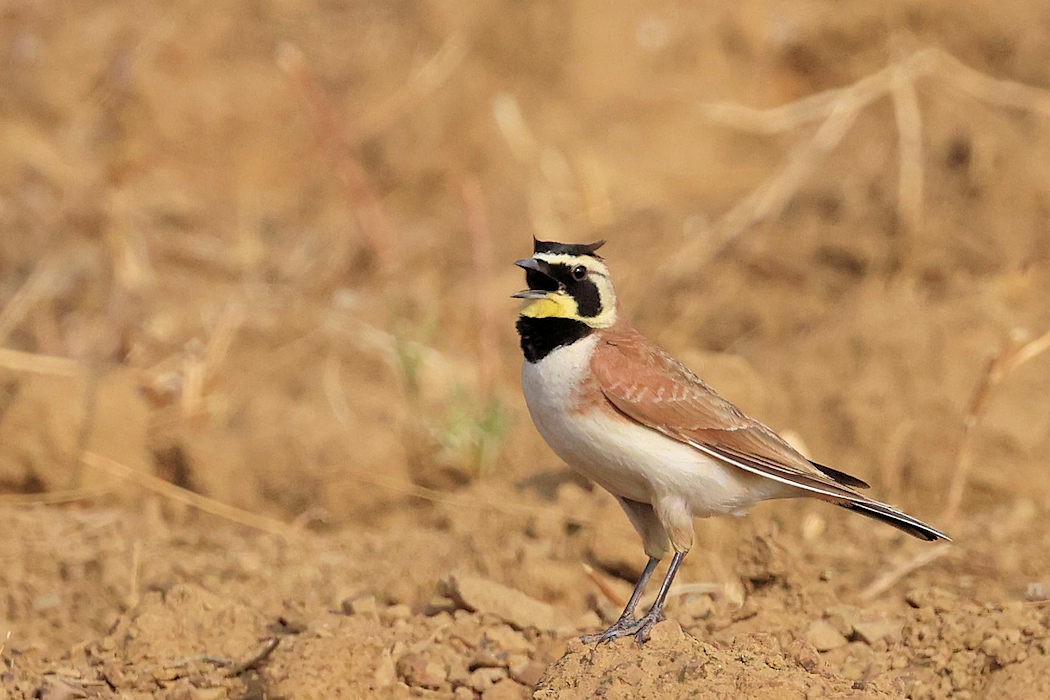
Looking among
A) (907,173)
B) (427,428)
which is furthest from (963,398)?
(427,428)

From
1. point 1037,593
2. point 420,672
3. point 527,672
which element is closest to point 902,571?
point 1037,593

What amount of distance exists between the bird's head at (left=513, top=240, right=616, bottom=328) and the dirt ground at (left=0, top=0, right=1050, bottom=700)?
105 centimetres

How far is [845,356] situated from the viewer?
7.89 m

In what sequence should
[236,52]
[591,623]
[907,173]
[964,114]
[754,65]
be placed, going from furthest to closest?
[236,52], [754,65], [964,114], [907,173], [591,623]

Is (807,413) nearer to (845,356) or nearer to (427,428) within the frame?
(845,356)

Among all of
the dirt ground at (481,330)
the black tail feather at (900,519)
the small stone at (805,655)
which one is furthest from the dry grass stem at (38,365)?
the small stone at (805,655)

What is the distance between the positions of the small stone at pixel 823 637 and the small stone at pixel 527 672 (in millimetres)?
895

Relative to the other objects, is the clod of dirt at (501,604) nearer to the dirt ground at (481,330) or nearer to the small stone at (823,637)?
the dirt ground at (481,330)

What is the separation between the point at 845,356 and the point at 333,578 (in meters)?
3.29

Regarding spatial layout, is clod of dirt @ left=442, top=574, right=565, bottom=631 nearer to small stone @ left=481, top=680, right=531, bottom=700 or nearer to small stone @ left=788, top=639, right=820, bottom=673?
small stone @ left=481, top=680, right=531, bottom=700

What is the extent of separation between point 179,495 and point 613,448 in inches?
144

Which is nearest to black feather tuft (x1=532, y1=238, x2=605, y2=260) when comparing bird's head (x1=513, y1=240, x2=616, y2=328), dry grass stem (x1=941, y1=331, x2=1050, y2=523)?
bird's head (x1=513, y1=240, x2=616, y2=328)

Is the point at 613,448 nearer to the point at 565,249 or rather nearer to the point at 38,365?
the point at 565,249

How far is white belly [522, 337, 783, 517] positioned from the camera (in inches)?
178
